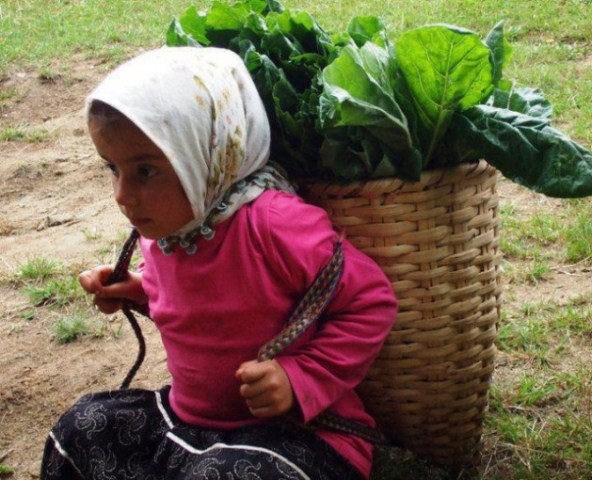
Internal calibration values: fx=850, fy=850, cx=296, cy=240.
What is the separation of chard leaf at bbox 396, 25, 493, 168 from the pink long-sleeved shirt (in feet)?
1.15

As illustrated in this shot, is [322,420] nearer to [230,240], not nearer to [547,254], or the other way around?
[230,240]

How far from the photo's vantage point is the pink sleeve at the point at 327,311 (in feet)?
6.44

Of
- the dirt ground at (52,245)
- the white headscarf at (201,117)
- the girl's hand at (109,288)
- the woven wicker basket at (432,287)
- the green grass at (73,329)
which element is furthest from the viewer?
the green grass at (73,329)

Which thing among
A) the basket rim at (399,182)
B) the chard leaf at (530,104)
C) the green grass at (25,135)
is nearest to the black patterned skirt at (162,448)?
the basket rim at (399,182)

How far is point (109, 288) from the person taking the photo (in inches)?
Result: 93.7

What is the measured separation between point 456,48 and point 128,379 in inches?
52.9

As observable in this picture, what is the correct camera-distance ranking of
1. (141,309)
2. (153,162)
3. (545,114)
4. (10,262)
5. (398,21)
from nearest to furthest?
A: (153,162) < (545,114) < (141,309) < (10,262) < (398,21)

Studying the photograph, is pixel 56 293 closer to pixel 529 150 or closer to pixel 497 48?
pixel 497 48

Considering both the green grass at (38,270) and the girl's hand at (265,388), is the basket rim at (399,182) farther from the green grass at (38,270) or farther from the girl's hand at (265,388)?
the green grass at (38,270)

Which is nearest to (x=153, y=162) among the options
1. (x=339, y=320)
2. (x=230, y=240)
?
(x=230, y=240)

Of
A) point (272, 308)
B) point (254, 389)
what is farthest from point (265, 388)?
point (272, 308)

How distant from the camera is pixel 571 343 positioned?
292 cm

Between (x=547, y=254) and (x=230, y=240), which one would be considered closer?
(x=230, y=240)

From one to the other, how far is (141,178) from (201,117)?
8.0 inches
